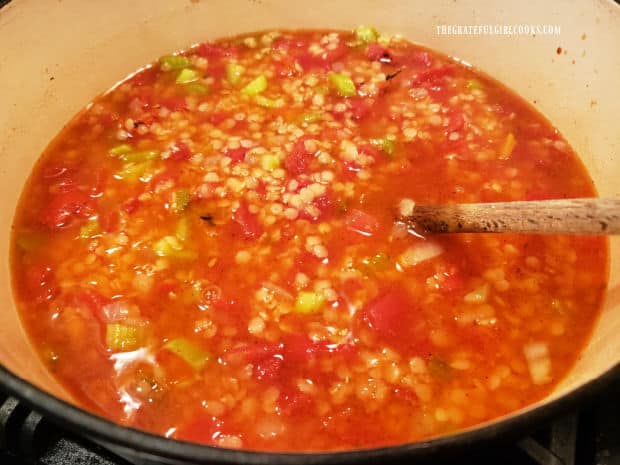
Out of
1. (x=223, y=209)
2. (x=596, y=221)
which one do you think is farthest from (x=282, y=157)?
(x=596, y=221)

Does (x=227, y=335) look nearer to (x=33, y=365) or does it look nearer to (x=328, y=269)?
(x=328, y=269)

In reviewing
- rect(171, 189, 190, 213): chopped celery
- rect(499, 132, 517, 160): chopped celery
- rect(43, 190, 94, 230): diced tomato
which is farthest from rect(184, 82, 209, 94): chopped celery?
rect(499, 132, 517, 160): chopped celery

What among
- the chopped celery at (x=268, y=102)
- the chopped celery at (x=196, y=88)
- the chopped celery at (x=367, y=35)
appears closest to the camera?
the chopped celery at (x=268, y=102)

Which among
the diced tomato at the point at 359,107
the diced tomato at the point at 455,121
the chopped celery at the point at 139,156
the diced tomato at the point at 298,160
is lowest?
the diced tomato at the point at 455,121

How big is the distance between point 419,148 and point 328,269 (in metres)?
1.01

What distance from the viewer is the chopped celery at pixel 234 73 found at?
3.74 m

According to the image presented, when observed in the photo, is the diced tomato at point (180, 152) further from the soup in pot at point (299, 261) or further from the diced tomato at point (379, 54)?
the diced tomato at point (379, 54)

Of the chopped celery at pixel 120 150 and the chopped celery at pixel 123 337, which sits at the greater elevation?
the chopped celery at pixel 120 150

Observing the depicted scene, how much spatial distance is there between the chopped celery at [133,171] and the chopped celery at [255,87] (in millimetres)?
821

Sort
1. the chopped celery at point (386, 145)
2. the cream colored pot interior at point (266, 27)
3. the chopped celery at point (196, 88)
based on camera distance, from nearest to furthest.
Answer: the cream colored pot interior at point (266, 27) < the chopped celery at point (386, 145) < the chopped celery at point (196, 88)

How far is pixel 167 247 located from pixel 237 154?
0.71 metres

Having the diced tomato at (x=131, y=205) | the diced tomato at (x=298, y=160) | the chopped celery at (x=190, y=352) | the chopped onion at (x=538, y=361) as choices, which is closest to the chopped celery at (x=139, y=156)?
the diced tomato at (x=131, y=205)

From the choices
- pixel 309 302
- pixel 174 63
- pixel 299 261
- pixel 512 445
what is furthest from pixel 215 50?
pixel 512 445

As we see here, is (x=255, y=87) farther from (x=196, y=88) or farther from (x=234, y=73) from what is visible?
(x=196, y=88)
